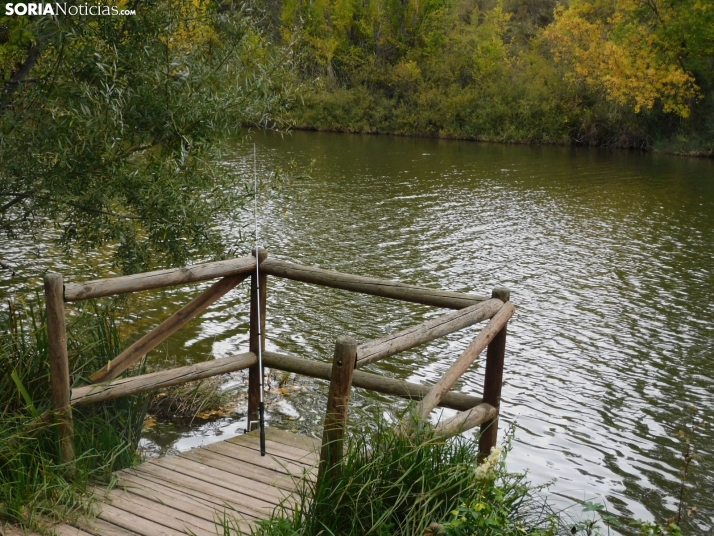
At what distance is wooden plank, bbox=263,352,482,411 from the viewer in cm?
566

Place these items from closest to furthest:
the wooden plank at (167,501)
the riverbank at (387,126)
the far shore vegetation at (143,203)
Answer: the far shore vegetation at (143,203) < the wooden plank at (167,501) < the riverbank at (387,126)

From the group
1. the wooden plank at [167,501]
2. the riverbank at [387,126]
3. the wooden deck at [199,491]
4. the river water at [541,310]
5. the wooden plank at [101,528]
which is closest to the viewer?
the wooden plank at [101,528]

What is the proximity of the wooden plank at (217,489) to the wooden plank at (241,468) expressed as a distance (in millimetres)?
154

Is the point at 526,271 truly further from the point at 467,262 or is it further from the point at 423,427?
the point at 423,427

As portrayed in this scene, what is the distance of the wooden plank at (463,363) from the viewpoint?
15.2 feet

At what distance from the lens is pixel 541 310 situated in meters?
13.9

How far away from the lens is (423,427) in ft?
14.5

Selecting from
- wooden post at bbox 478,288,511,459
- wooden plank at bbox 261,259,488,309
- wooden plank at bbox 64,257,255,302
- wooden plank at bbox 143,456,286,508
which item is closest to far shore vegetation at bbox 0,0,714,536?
wooden plank at bbox 143,456,286,508

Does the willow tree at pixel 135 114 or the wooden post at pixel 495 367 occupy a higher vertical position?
the willow tree at pixel 135 114

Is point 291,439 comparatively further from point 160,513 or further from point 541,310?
point 541,310

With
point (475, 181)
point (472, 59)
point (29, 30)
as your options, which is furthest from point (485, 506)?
point (472, 59)

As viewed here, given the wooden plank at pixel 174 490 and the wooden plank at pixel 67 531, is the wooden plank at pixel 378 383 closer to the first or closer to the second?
the wooden plank at pixel 174 490

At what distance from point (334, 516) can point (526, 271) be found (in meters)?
13.1

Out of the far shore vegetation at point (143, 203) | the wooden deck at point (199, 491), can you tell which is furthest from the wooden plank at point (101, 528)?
the far shore vegetation at point (143, 203)
